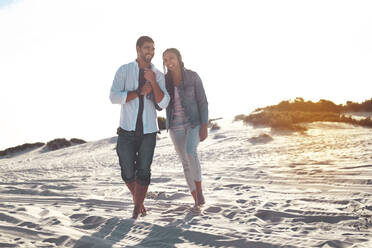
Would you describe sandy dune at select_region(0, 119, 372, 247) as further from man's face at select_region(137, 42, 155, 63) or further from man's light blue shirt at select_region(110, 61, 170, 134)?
man's face at select_region(137, 42, 155, 63)

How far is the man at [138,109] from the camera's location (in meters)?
4.41

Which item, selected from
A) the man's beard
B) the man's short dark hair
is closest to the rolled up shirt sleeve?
the man's beard

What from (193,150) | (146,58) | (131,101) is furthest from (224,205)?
(146,58)

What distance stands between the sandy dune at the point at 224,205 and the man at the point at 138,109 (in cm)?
57

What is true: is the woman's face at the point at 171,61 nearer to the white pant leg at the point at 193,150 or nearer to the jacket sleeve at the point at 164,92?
the jacket sleeve at the point at 164,92

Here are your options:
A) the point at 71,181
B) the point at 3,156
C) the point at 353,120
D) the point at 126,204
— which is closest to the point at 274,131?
the point at 353,120

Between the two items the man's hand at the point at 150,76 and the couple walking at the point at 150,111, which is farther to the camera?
the couple walking at the point at 150,111

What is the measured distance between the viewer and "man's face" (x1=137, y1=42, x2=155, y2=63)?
14.5 feet

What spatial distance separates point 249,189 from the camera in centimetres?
570

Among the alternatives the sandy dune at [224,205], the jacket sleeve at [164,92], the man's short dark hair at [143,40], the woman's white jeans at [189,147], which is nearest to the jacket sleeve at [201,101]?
the woman's white jeans at [189,147]

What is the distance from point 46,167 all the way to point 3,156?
29.2 feet

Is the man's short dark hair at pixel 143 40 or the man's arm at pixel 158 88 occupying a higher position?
the man's short dark hair at pixel 143 40

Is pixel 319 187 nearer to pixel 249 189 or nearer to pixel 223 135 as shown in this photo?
A: pixel 249 189

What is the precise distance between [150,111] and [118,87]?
0.46m
